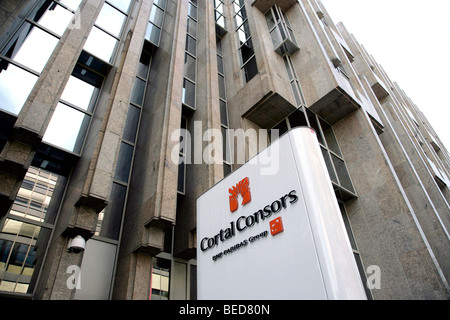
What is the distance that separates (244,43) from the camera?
2128cm

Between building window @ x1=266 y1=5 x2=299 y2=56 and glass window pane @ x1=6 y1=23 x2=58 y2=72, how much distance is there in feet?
43.8

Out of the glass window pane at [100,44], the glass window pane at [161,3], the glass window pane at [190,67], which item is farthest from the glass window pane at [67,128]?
the glass window pane at [161,3]

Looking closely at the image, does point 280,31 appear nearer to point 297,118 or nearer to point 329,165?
point 297,118

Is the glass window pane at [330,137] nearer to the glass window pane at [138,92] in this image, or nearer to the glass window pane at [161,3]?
the glass window pane at [138,92]

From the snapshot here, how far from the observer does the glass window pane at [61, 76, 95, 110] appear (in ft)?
40.4

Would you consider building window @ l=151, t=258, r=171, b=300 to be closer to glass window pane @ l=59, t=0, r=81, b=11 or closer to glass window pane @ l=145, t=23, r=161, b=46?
glass window pane @ l=59, t=0, r=81, b=11

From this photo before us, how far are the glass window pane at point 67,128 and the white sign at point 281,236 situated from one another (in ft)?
27.7

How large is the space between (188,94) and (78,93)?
20.1 feet

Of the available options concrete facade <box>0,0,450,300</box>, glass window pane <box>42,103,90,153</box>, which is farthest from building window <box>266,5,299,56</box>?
glass window pane <box>42,103,90,153</box>

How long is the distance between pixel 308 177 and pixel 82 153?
32.4 ft

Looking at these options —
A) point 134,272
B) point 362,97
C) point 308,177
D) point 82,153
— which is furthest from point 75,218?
point 362,97

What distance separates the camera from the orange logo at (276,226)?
406 cm

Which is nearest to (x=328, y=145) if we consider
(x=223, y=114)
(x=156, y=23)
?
(x=223, y=114)

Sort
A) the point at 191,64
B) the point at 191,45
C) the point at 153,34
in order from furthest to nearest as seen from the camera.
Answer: the point at 191,45, the point at 191,64, the point at 153,34
